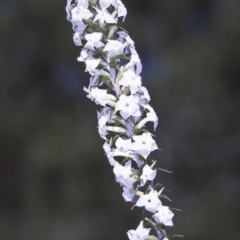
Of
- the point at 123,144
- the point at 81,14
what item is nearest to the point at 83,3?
the point at 81,14

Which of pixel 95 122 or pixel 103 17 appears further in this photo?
pixel 95 122

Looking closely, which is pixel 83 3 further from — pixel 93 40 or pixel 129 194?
pixel 129 194

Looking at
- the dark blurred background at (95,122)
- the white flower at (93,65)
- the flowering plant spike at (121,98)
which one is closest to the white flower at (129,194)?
the flowering plant spike at (121,98)

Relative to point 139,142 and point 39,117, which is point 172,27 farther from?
point 139,142

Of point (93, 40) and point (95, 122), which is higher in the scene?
point (93, 40)

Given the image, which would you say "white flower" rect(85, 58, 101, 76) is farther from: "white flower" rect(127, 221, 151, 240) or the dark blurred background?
the dark blurred background

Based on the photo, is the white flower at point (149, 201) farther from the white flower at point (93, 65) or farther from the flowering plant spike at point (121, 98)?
the white flower at point (93, 65)
